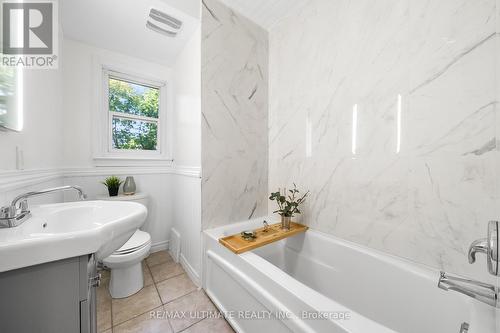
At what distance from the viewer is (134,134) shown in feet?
7.39

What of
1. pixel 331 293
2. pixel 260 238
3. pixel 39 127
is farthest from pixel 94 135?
pixel 331 293

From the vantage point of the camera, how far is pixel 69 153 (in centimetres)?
184

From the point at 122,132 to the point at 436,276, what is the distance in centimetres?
290

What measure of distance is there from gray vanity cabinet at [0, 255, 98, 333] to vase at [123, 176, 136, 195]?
1481 mm

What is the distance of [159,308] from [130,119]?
1950 millimetres

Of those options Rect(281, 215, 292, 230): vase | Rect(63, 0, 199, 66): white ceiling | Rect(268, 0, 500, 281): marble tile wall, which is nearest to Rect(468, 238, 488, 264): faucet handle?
Rect(268, 0, 500, 281): marble tile wall

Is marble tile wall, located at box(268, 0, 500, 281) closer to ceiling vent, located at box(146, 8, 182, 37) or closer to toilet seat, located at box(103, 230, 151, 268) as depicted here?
ceiling vent, located at box(146, 8, 182, 37)

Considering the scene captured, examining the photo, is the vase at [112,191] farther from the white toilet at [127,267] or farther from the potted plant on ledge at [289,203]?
the potted plant on ledge at [289,203]

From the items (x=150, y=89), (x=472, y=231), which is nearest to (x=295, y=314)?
(x=472, y=231)

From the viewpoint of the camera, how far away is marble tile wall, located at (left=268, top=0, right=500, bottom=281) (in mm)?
920

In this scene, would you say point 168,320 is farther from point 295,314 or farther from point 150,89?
point 150,89

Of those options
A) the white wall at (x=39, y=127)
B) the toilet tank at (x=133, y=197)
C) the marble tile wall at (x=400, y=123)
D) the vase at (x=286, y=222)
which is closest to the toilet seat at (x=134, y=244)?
the toilet tank at (x=133, y=197)

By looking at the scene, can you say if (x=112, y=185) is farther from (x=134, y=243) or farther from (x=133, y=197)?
(x=134, y=243)

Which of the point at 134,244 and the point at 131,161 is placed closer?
the point at 134,244
